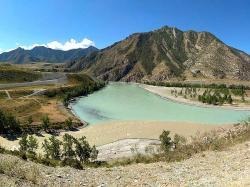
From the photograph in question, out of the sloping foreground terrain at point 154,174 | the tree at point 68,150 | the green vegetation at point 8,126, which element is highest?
the sloping foreground terrain at point 154,174

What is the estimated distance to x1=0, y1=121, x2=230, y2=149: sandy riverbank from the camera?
304ft

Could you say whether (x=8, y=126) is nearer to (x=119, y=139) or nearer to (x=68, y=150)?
(x=119, y=139)

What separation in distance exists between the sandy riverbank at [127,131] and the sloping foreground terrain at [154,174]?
6385 centimetres

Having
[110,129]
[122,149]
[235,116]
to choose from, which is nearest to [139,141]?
[122,149]

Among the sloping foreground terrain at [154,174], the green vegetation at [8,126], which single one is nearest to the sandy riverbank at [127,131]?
the green vegetation at [8,126]

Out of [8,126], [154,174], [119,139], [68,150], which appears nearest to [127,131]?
[119,139]

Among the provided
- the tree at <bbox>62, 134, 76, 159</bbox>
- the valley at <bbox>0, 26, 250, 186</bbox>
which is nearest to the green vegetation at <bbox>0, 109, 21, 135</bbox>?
the valley at <bbox>0, 26, 250, 186</bbox>

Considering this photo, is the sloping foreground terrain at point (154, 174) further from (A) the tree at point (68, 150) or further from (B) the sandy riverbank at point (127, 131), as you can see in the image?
(B) the sandy riverbank at point (127, 131)

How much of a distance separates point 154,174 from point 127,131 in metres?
79.2

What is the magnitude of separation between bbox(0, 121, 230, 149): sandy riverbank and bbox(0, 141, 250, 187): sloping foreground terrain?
6385 centimetres

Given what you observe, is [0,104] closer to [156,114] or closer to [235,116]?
[156,114]

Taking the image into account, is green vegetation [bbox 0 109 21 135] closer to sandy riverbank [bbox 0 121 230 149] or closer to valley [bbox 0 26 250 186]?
valley [bbox 0 26 250 186]

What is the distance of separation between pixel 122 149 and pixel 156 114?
250ft

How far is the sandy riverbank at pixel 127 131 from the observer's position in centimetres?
9279
